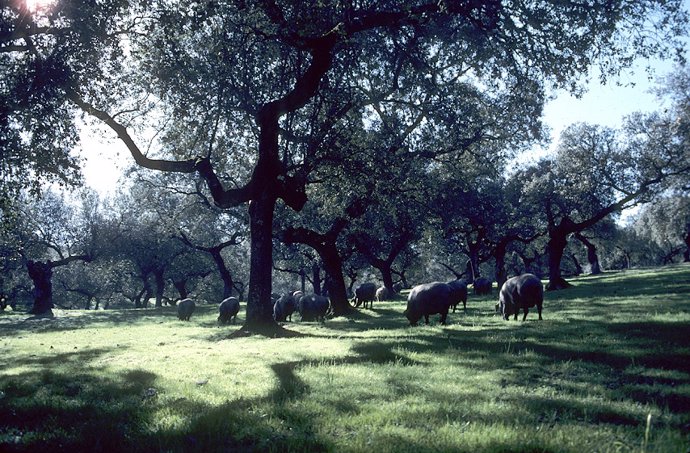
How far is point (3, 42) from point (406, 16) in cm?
1313

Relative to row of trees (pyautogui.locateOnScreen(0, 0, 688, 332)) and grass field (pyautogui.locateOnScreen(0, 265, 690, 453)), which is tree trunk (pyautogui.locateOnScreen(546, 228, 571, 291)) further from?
grass field (pyautogui.locateOnScreen(0, 265, 690, 453))

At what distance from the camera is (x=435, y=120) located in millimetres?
19766

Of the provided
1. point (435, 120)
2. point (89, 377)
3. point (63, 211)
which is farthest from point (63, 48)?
point (63, 211)

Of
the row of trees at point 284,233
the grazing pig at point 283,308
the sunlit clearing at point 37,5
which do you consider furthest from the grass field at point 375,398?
the grazing pig at point 283,308

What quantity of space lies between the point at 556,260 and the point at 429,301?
24.5 meters

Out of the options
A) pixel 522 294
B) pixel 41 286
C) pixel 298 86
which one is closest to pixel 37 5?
pixel 298 86

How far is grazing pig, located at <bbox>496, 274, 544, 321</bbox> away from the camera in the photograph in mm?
18188

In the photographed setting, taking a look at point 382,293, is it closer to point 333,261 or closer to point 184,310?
point 333,261

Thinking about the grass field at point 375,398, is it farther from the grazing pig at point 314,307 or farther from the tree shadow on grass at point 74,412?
the grazing pig at point 314,307

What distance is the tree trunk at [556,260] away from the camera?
124 feet

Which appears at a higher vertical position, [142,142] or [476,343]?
[142,142]

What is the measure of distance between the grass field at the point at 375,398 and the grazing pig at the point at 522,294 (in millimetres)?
5822

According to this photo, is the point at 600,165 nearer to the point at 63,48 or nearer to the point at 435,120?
the point at 435,120

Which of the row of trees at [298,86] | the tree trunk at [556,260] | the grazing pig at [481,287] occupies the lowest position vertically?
the grazing pig at [481,287]
